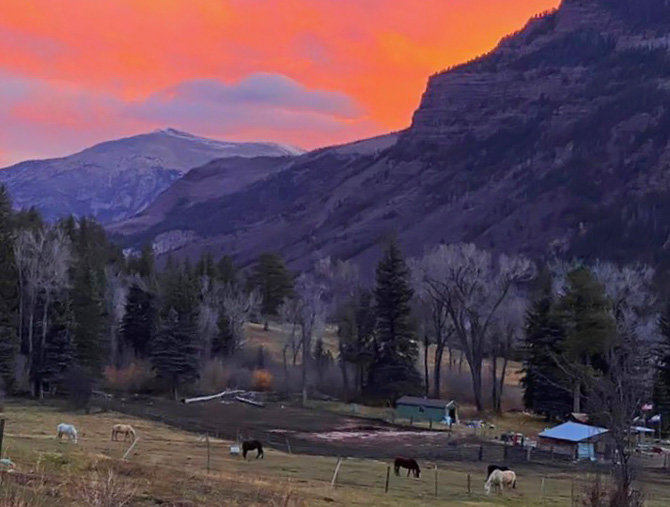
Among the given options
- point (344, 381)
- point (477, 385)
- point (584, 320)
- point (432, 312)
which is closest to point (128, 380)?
point (344, 381)

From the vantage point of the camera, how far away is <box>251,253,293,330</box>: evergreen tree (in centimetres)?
11975

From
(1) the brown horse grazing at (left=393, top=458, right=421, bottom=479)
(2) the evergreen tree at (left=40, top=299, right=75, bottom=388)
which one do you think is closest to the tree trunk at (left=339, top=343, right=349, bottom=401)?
(2) the evergreen tree at (left=40, top=299, right=75, bottom=388)

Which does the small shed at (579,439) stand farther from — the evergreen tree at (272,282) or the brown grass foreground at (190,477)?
the evergreen tree at (272,282)

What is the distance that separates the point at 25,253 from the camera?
74312 mm

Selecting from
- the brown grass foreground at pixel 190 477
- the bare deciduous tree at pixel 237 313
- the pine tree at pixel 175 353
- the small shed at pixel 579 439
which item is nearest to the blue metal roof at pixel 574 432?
the small shed at pixel 579 439

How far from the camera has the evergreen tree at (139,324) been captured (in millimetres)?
89188

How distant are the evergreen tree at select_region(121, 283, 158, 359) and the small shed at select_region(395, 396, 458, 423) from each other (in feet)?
92.8

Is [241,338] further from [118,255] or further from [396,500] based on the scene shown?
[396,500]

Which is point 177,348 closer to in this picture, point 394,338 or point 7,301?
point 7,301

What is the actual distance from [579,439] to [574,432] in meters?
1.35

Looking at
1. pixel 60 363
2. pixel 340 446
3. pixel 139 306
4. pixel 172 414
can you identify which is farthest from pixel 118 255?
pixel 340 446

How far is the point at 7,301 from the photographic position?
71.8 m

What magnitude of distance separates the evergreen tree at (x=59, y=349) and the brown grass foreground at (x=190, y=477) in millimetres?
9976

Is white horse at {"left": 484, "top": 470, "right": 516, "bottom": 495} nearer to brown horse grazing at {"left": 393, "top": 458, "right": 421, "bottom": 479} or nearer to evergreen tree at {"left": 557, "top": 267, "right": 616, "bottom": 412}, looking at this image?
brown horse grazing at {"left": 393, "top": 458, "right": 421, "bottom": 479}
